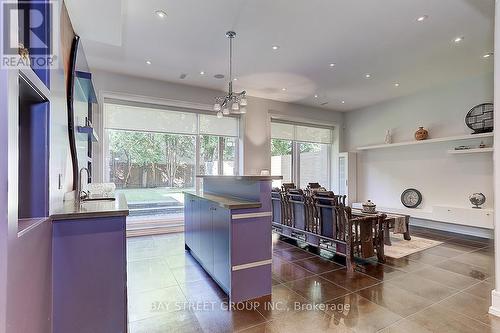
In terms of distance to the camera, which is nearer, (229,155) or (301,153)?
(229,155)

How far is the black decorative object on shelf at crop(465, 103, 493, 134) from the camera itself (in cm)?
509

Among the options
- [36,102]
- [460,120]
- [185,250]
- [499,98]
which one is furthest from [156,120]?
[460,120]

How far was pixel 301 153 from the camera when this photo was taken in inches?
318

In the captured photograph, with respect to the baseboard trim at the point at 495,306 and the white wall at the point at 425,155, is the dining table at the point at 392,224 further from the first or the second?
the white wall at the point at 425,155

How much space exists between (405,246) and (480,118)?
325 cm

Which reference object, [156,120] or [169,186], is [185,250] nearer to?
[169,186]

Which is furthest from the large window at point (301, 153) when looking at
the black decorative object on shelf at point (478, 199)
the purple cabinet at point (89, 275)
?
the purple cabinet at point (89, 275)

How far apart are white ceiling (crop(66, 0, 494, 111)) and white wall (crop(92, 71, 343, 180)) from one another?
10.0 inches

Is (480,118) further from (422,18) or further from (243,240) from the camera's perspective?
(243,240)

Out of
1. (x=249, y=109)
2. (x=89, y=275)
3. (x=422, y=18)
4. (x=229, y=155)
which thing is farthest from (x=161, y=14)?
(x=229, y=155)

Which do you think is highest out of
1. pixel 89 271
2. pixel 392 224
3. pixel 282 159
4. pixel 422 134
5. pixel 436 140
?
pixel 422 134

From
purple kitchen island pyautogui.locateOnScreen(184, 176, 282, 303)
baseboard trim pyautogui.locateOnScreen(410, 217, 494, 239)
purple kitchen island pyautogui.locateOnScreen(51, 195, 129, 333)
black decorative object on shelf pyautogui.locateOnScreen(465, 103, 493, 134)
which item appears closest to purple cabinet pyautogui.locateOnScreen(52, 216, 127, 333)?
purple kitchen island pyautogui.locateOnScreen(51, 195, 129, 333)

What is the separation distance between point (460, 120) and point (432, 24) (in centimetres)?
325

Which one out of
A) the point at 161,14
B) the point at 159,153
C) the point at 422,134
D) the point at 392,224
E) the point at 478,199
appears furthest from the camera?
the point at 422,134
